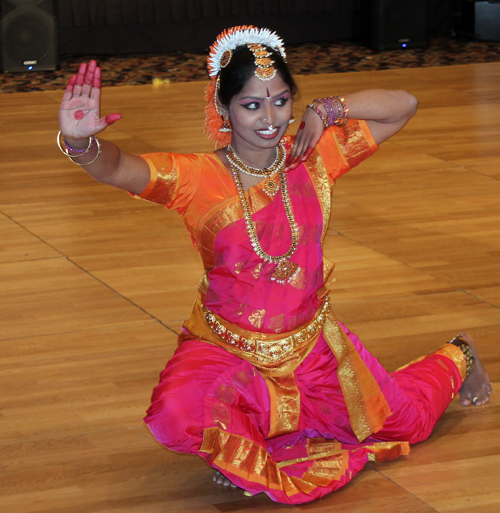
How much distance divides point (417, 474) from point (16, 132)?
4.05 meters

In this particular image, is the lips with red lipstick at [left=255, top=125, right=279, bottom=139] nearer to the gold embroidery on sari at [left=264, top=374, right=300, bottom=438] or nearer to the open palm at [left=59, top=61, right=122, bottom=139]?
the open palm at [left=59, top=61, right=122, bottom=139]

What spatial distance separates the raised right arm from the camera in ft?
6.34

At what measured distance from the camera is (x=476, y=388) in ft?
8.46

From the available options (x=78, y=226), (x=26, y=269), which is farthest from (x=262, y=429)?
(x=78, y=226)

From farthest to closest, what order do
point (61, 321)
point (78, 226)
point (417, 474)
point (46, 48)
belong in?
point (46, 48)
point (78, 226)
point (61, 321)
point (417, 474)

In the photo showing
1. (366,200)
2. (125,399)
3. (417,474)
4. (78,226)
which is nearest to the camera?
(417,474)

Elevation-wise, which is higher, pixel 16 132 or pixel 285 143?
pixel 285 143

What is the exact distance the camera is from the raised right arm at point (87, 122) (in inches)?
76.0

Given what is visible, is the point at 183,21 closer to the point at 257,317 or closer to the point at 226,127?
the point at 226,127

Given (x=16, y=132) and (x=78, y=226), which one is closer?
(x=78, y=226)

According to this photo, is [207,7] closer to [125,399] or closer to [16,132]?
[16,132]

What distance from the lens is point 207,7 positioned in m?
8.38

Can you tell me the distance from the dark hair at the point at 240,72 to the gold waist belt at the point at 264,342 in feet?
1.69

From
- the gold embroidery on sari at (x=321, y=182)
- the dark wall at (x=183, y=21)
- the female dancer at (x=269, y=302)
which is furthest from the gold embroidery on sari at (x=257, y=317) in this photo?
the dark wall at (x=183, y=21)
